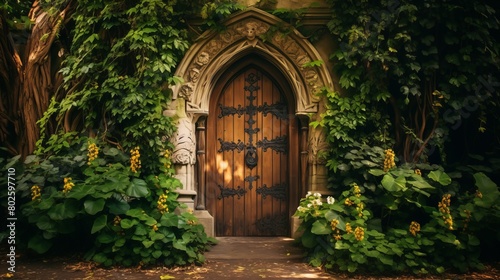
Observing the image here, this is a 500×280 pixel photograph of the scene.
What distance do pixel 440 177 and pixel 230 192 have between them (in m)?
2.82

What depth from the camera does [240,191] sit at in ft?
21.3

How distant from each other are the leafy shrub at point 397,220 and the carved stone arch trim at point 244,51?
4.05 ft

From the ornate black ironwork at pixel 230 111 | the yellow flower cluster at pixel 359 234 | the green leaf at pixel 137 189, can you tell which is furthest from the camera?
the ornate black ironwork at pixel 230 111

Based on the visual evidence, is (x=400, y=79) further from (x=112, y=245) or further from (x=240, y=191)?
(x=112, y=245)

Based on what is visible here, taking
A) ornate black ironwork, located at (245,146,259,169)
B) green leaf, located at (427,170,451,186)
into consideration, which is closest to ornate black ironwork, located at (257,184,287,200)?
ornate black ironwork, located at (245,146,259,169)

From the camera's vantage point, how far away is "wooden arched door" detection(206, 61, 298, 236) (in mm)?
6473

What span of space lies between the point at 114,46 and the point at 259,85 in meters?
2.08

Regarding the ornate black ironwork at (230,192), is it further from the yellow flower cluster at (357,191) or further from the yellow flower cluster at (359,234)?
the yellow flower cluster at (359,234)

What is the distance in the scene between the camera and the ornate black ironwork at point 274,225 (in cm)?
646

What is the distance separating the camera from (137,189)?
203 inches

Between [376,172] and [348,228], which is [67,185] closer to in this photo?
[348,228]

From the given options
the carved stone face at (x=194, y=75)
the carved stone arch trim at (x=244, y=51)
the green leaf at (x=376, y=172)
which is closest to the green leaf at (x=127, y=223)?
the carved stone arch trim at (x=244, y=51)

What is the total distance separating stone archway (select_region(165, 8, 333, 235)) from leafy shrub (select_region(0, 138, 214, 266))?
2.22ft

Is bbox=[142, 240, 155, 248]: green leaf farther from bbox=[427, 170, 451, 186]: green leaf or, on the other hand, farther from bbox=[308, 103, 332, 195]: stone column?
bbox=[427, 170, 451, 186]: green leaf
